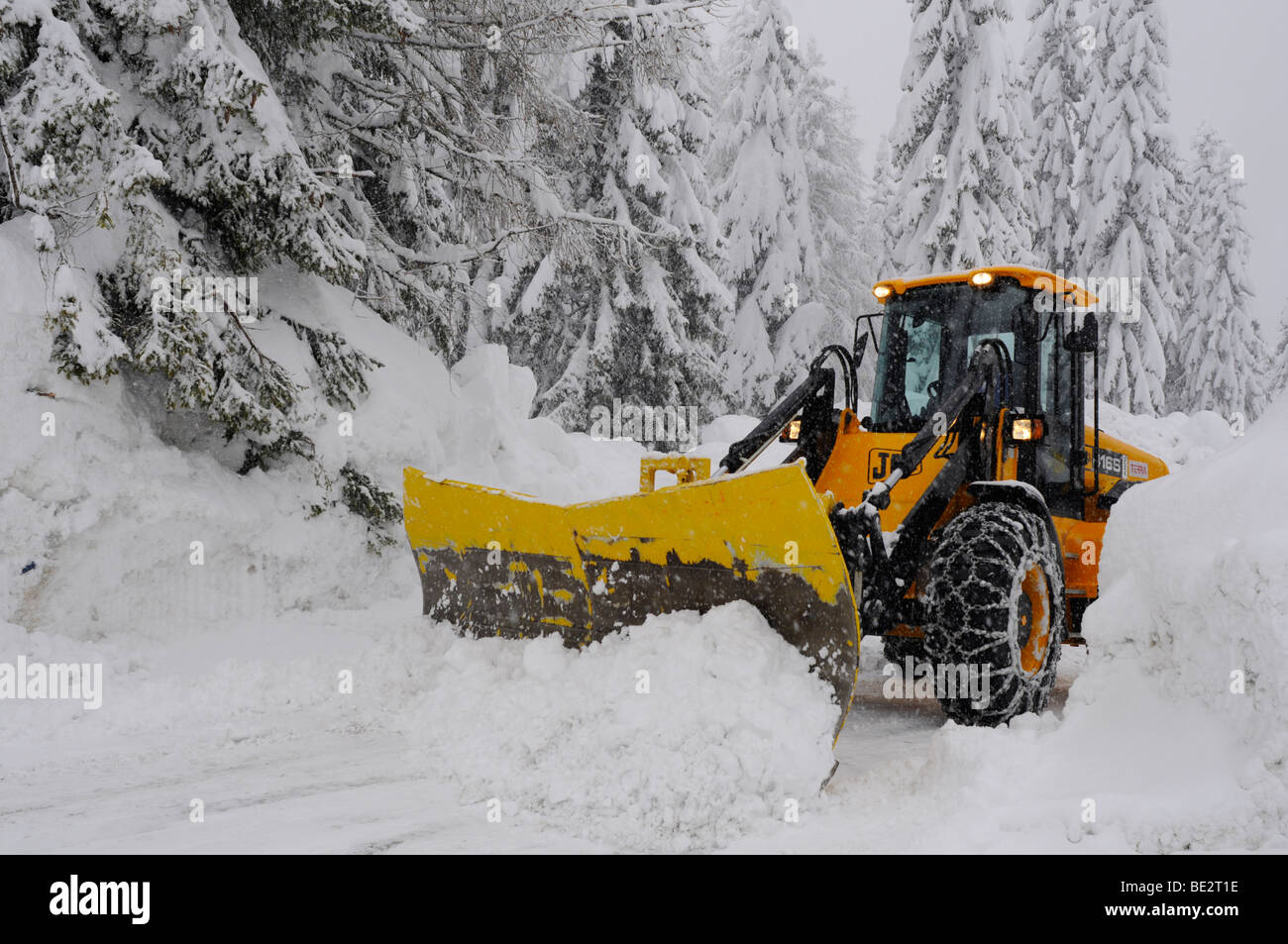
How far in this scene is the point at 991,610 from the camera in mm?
4656

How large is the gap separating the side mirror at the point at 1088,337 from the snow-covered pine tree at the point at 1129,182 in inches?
780

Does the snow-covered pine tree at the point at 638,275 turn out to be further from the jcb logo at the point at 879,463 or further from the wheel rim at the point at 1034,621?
the wheel rim at the point at 1034,621

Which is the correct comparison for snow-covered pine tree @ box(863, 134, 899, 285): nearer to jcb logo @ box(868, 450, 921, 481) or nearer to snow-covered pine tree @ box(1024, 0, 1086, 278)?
snow-covered pine tree @ box(1024, 0, 1086, 278)

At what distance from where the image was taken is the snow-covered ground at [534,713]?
353 cm


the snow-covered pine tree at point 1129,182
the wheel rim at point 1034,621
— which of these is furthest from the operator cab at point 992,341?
the snow-covered pine tree at point 1129,182

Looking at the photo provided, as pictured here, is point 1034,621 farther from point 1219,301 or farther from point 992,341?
point 1219,301

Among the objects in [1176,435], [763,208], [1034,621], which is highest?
[763,208]

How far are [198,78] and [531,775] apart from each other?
5.21 meters

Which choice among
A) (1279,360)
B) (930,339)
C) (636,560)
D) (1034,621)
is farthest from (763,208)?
(1279,360)

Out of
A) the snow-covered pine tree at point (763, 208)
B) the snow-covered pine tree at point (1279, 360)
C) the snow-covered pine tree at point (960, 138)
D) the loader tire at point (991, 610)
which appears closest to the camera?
the loader tire at point (991, 610)

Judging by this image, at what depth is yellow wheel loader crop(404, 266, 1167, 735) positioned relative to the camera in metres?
4.51

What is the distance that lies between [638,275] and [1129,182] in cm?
1522

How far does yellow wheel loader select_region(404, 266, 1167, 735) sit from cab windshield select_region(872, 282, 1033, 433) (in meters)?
0.01

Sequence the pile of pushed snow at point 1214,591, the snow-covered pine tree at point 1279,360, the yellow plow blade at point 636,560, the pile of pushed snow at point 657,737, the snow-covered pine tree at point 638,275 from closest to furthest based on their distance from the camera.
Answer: the pile of pushed snow at point 1214,591 < the pile of pushed snow at point 657,737 < the yellow plow blade at point 636,560 < the snow-covered pine tree at point 638,275 < the snow-covered pine tree at point 1279,360
